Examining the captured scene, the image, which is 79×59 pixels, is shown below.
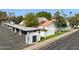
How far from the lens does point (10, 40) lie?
29.8 feet

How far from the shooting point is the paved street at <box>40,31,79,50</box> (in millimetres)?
9010

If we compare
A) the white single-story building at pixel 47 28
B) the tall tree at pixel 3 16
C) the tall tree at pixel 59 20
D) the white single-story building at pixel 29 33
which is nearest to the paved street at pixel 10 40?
the white single-story building at pixel 29 33

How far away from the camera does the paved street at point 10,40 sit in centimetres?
902

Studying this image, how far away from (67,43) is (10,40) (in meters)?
1.26

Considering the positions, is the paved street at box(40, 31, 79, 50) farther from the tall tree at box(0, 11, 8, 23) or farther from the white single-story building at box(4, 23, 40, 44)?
the tall tree at box(0, 11, 8, 23)

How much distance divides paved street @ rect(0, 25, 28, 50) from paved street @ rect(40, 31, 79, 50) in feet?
1.70

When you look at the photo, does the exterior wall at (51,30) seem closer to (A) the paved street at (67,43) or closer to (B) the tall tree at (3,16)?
(A) the paved street at (67,43)

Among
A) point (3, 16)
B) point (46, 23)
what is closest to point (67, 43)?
point (46, 23)

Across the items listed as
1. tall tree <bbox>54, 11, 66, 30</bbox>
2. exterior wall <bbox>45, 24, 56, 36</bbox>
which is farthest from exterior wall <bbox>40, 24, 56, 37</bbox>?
tall tree <bbox>54, 11, 66, 30</bbox>

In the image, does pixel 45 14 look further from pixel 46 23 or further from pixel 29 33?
pixel 29 33
